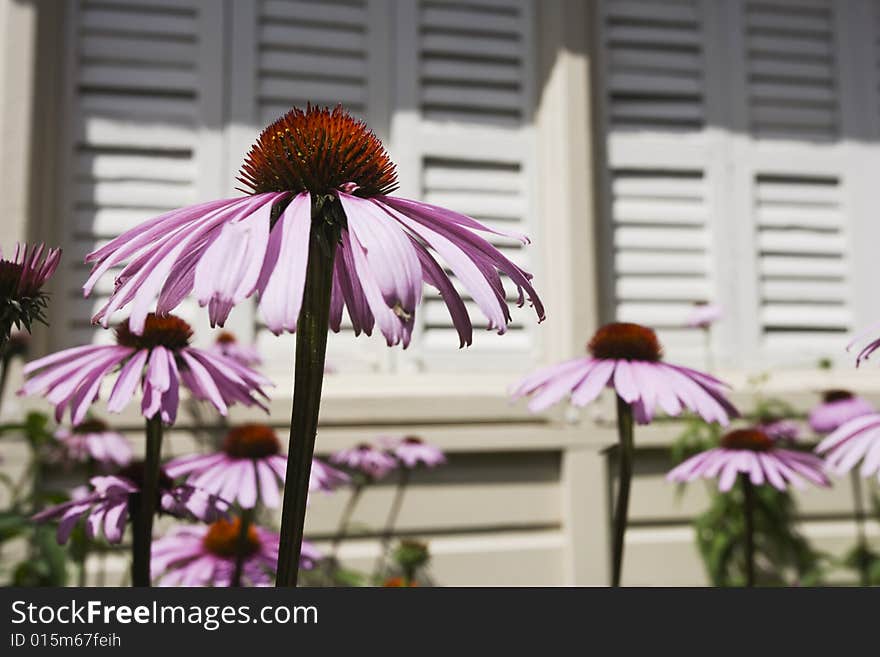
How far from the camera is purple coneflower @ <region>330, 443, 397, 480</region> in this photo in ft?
6.23

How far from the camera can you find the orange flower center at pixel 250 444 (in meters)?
1.01

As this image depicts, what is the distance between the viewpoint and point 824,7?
2.71 meters

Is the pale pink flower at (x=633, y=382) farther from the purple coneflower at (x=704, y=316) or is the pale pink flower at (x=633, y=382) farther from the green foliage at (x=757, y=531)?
the purple coneflower at (x=704, y=316)

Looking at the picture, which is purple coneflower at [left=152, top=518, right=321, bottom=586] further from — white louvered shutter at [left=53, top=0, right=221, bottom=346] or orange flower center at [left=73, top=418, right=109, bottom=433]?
white louvered shutter at [left=53, top=0, right=221, bottom=346]

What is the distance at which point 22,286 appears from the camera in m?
0.46

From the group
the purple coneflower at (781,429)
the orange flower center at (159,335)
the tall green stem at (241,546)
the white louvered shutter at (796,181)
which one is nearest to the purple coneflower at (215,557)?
the tall green stem at (241,546)

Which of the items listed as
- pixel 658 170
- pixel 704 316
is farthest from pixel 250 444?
pixel 658 170

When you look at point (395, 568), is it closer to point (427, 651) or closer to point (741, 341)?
point (741, 341)

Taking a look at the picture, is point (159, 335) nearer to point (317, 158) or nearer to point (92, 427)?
point (317, 158)

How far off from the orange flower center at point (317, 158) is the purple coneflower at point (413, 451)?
4.75 ft

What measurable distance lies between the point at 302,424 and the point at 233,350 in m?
1.58

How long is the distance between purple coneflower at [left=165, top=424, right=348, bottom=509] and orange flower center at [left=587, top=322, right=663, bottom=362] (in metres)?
0.41

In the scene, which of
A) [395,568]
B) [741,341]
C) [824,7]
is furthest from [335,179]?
[824,7]

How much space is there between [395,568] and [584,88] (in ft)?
5.37
